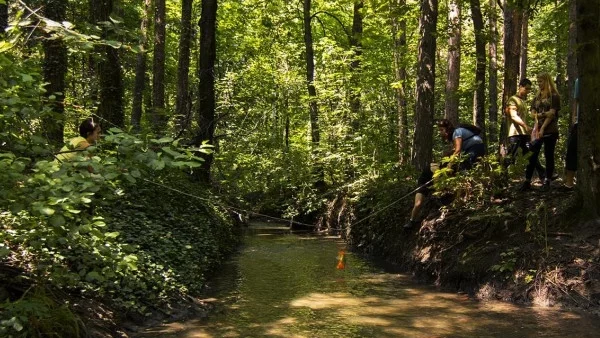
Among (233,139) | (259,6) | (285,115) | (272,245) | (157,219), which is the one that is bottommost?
(272,245)

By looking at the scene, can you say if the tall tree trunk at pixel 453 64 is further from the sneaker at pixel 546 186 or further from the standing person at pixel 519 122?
the sneaker at pixel 546 186

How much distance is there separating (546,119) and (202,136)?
7666 mm

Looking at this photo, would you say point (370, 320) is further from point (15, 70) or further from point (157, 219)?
point (15, 70)

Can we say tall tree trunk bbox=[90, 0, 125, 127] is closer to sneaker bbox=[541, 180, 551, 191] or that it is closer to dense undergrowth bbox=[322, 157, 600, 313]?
dense undergrowth bbox=[322, 157, 600, 313]

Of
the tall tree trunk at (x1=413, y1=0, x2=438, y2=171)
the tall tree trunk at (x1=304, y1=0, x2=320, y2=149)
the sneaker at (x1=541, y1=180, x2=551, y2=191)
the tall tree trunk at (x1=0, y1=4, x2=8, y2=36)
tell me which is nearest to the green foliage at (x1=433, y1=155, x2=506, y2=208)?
the sneaker at (x1=541, y1=180, x2=551, y2=191)

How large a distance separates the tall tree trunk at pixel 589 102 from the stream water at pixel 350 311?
179 centimetres

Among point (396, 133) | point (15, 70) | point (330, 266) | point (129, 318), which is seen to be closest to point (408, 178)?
point (330, 266)

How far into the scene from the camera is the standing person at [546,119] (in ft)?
29.2

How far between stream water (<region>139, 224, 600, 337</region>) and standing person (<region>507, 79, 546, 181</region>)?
316cm

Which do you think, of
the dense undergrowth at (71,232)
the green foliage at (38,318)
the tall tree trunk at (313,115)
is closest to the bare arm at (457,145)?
the dense undergrowth at (71,232)

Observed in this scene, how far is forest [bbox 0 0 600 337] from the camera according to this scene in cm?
447

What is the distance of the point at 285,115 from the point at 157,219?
716 inches

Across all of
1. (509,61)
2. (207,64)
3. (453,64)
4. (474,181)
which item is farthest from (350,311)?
(453,64)

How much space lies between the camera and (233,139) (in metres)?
17.2
